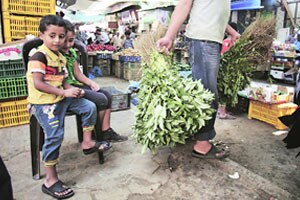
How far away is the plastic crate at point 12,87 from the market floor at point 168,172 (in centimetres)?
57

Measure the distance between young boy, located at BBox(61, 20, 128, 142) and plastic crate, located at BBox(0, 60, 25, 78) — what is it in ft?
3.91

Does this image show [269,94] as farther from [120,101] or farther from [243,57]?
[120,101]

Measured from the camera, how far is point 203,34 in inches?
81.0

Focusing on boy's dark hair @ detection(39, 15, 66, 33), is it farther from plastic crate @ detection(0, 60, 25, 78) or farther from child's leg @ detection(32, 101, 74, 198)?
plastic crate @ detection(0, 60, 25, 78)

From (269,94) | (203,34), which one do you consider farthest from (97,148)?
(269,94)

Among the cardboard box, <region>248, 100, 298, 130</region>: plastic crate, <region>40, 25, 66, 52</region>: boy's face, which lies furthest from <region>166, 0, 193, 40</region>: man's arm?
<region>248, 100, 298, 130</region>: plastic crate

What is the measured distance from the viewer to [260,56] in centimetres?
310

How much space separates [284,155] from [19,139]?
112 inches

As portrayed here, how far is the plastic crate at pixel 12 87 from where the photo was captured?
310 centimetres

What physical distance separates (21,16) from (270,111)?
357 centimetres

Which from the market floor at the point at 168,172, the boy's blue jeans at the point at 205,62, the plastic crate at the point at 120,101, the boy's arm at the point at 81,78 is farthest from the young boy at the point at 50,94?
the plastic crate at the point at 120,101

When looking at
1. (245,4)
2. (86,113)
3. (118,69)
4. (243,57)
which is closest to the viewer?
(86,113)

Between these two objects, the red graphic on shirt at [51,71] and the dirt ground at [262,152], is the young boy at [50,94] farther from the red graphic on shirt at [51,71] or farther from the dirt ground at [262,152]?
the dirt ground at [262,152]

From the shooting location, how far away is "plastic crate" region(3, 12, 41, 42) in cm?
323
